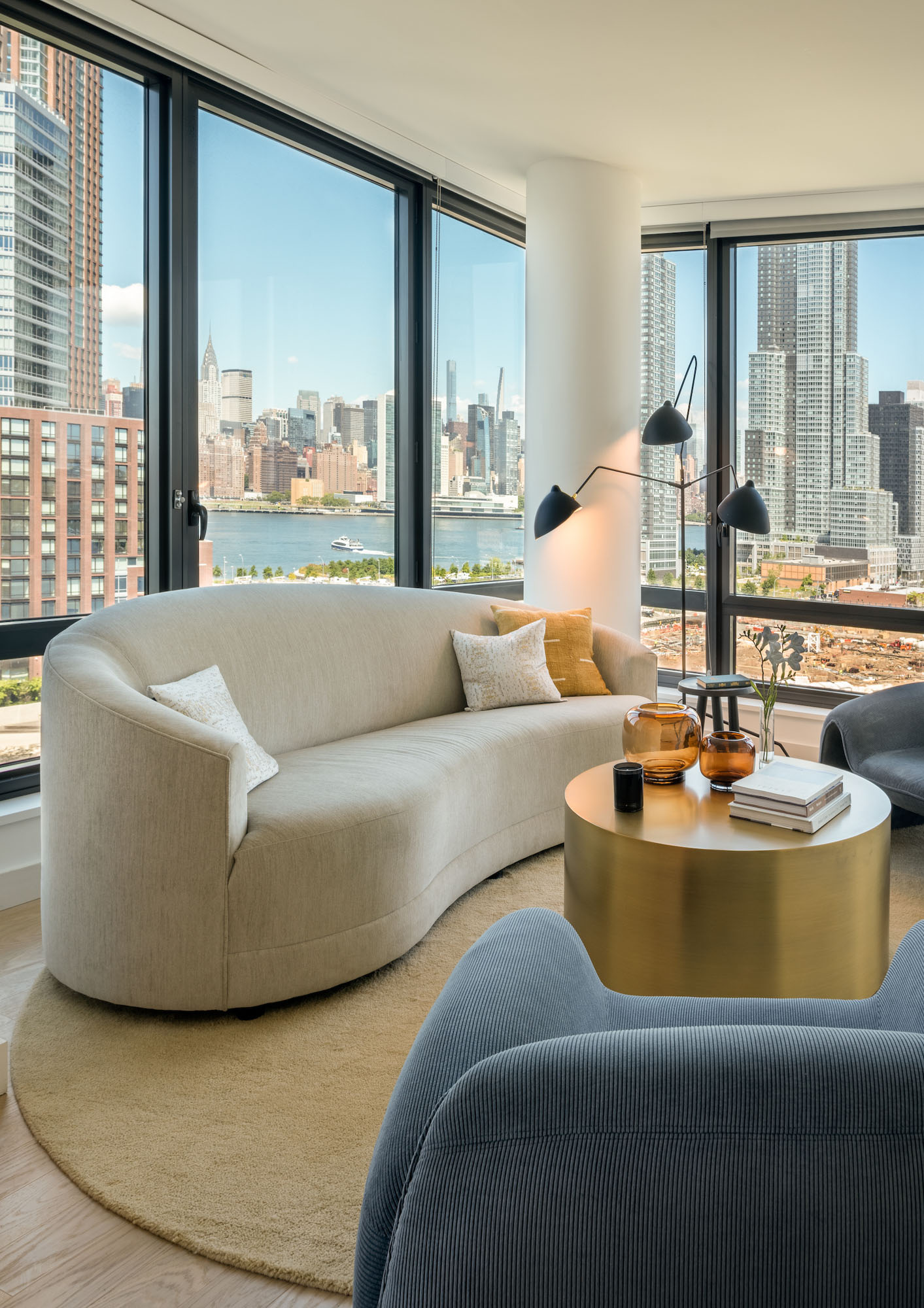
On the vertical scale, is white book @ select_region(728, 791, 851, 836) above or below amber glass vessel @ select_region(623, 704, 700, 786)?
below

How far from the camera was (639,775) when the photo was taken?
2377 millimetres

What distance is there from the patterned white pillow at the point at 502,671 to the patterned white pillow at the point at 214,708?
115cm

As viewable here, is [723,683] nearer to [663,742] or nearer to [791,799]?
[663,742]

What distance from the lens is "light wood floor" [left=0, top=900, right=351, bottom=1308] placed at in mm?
1447

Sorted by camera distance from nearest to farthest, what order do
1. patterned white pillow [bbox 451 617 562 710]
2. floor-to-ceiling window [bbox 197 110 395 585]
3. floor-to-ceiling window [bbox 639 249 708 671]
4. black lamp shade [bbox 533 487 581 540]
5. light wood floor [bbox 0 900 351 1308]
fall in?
light wood floor [bbox 0 900 351 1308], floor-to-ceiling window [bbox 197 110 395 585], patterned white pillow [bbox 451 617 562 710], black lamp shade [bbox 533 487 581 540], floor-to-ceiling window [bbox 639 249 708 671]

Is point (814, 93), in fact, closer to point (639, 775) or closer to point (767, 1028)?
point (639, 775)

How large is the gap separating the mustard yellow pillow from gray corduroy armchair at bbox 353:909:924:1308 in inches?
127

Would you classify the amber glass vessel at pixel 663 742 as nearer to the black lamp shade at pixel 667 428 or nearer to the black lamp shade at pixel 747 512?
the black lamp shade at pixel 747 512

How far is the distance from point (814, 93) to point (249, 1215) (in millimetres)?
3947

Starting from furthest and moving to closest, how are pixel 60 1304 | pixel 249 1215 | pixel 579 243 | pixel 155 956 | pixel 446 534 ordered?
pixel 446 534 < pixel 579 243 < pixel 155 956 < pixel 249 1215 < pixel 60 1304

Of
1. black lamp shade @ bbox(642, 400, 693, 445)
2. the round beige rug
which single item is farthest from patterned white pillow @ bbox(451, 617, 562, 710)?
the round beige rug

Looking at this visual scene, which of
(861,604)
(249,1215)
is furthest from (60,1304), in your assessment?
(861,604)

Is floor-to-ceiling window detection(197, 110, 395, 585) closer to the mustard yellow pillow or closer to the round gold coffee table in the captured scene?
the mustard yellow pillow

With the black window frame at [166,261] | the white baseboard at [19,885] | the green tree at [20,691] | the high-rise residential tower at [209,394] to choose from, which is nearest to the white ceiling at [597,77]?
the black window frame at [166,261]
